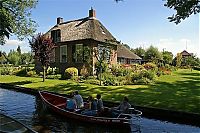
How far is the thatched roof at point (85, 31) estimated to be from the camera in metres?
41.7

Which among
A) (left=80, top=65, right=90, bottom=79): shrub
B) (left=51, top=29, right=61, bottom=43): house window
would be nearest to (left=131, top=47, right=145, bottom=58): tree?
(left=51, top=29, right=61, bottom=43): house window

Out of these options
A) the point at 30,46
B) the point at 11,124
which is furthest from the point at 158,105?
the point at 30,46

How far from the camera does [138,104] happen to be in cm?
1998

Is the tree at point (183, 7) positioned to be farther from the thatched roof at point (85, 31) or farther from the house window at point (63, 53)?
the house window at point (63, 53)

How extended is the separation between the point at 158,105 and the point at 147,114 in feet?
4.47

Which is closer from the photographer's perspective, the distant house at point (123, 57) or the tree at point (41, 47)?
the tree at point (41, 47)

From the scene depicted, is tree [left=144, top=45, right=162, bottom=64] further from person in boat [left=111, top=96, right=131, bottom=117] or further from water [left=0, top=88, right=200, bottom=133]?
person in boat [left=111, top=96, right=131, bottom=117]

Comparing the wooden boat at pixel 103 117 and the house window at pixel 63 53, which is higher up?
the house window at pixel 63 53

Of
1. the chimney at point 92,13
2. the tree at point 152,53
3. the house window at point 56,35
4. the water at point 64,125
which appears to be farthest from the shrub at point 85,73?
the tree at point 152,53

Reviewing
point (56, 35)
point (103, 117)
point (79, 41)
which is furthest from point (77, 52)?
point (103, 117)

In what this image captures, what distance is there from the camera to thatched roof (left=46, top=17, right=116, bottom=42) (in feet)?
137

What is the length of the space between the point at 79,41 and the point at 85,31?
1987 mm

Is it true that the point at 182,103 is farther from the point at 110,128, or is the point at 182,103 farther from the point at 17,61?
the point at 17,61

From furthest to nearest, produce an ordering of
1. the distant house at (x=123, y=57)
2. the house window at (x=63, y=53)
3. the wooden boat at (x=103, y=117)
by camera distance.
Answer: the distant house at (x=123, y=57) → the house window at (x=63, y=53) → the wooden boat at (x=103, y=117)
